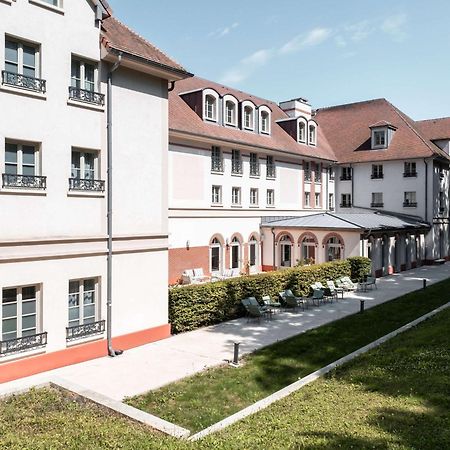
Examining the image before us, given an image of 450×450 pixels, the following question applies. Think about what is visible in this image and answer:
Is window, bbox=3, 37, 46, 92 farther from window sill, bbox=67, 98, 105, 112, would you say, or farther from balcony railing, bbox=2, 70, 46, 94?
window sill, bbox=67, 98, 105, 112

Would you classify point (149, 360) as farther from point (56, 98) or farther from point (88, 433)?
point (56, 98)

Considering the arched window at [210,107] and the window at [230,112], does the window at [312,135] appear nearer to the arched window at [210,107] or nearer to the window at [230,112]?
the window at [230,112]

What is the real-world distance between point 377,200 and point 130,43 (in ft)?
98.0

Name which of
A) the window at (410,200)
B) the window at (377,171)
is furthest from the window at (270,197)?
the window at (410,200)

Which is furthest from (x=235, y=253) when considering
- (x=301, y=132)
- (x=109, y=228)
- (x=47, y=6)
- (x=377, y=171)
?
(x=47, y=6)

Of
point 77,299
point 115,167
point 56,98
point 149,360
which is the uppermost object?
point 56,98

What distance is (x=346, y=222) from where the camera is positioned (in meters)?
29.2

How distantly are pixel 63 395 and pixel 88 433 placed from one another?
9.09 feet

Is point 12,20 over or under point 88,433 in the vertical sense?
over

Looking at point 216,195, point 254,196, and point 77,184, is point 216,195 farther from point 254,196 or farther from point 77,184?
point 77,184

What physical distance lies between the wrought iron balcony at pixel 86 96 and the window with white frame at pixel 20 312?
5391 millimetres

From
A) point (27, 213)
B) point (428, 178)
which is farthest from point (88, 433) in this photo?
point (428, 178)

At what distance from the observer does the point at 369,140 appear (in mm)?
39750

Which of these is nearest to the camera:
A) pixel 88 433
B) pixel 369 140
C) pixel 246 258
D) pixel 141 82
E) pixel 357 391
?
pixel 88 433
